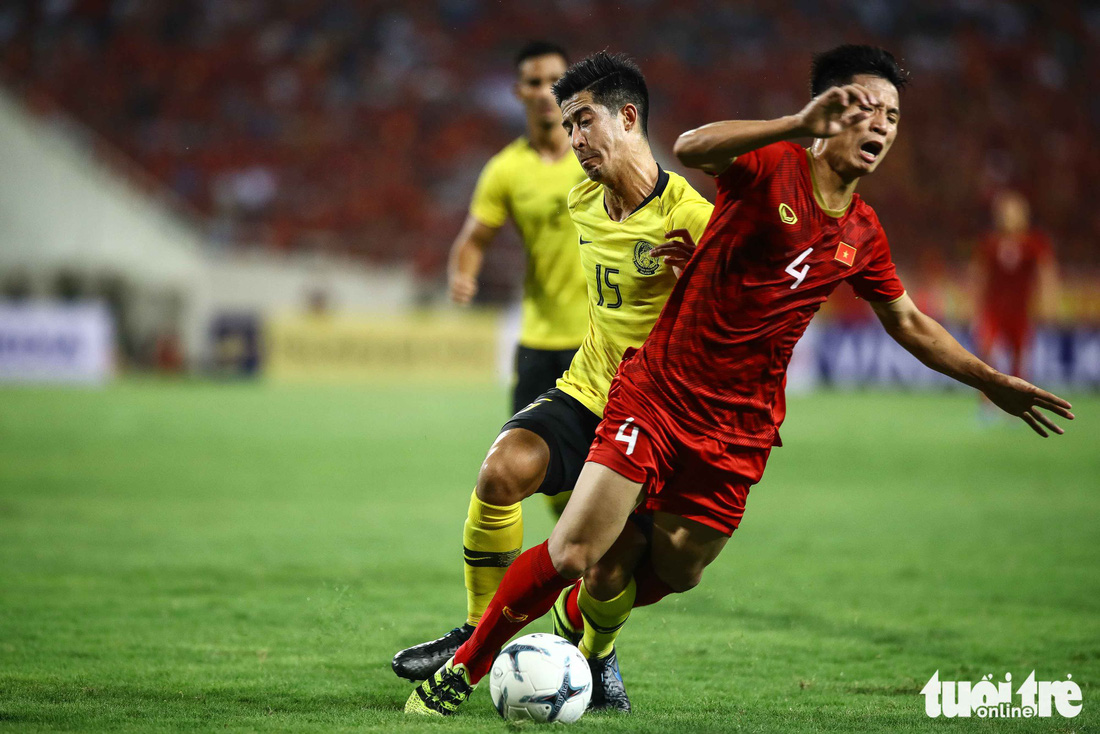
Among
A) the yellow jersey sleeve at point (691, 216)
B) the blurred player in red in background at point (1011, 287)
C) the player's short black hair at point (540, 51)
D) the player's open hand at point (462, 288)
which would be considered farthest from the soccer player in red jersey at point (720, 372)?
the blurred player in red in background at point (1011, 287)

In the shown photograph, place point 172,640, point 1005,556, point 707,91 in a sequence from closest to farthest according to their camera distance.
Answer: point 172,640 < point 1005,556 < point 707,91

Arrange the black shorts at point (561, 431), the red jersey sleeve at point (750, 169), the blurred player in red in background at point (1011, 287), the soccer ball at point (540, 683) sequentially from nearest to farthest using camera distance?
1. the red jersey sleeve at point (750, 169)
2. the soccer ball at point (540, 683)
3. the black shorts at point (561, 431)
4. the blurred player in red in background at point (1011, 287)

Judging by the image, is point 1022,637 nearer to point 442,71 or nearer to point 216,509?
point 216,509

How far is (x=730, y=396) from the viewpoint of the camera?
3.54 metres

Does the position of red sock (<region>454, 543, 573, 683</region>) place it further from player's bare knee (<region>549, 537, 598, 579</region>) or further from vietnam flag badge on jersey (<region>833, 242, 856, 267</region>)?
vietnam flag badge on jersey (<region>833, 242, 856, 267</region>)

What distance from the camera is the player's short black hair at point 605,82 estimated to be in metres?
3.76

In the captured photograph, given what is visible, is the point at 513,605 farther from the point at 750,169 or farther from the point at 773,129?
the point at 773,129

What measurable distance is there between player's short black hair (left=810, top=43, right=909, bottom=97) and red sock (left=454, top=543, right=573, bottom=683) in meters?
1.64

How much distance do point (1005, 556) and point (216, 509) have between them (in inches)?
199

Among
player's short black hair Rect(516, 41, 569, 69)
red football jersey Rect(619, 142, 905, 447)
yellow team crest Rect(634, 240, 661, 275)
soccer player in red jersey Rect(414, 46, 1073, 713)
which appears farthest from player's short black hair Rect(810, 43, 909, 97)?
player's short black hair Rect(516, 41, 569, 69)

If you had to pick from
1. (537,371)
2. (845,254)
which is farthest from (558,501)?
(845,254)

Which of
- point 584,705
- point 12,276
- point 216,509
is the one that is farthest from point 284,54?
point 584,705

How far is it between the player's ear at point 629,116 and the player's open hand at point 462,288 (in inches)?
68.1

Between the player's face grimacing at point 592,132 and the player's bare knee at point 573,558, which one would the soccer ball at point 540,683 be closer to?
the player's bare knee at point 573,558
